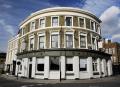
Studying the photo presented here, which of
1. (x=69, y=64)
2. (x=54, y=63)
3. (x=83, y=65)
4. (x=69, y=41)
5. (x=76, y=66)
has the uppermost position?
(x=69, y=41)

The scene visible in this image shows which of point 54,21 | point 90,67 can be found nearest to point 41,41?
point 54,21

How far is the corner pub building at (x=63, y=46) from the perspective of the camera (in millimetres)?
30938

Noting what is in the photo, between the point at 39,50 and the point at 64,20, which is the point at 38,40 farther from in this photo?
the point at 64,20

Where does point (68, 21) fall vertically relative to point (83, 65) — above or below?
above

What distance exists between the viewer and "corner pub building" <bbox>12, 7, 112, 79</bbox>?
3094 centimetres

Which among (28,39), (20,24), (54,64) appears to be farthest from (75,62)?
(20,24)

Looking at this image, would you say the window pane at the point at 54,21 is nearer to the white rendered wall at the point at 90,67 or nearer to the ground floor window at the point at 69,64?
the ground floor window at the point at 69,64

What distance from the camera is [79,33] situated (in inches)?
1300

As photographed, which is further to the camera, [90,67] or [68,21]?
[68,21]

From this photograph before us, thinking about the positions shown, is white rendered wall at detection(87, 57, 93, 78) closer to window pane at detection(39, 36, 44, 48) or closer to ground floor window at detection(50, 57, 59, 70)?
ground floor window at detection(50, 57, 59, 70)

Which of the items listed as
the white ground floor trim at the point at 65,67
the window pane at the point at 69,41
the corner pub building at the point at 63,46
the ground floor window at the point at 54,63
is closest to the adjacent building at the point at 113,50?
the corner pub building at the point at 63,46

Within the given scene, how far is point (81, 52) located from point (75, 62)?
207 cm

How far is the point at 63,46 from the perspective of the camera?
31906mm

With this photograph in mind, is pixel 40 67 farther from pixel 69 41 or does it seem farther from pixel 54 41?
pixel 69 41
